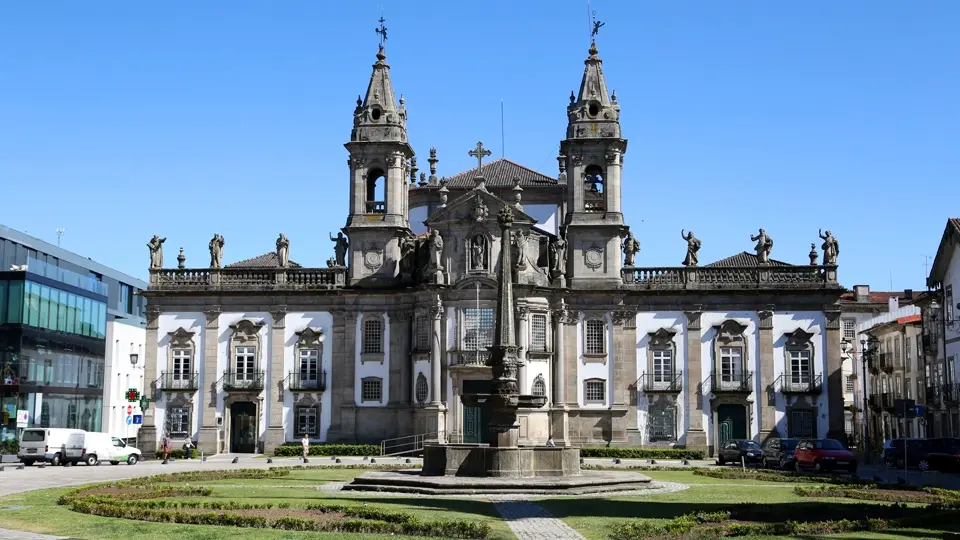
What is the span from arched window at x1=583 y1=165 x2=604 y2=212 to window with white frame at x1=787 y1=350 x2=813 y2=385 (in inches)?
491

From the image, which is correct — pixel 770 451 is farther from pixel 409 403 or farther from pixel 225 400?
pixel 225 400

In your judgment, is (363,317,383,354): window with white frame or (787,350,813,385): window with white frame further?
(363,317,383,354): window with white frame

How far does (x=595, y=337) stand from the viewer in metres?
56.8

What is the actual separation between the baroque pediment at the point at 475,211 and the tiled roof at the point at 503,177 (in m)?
7.54

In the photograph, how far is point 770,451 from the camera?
44906 millimetres

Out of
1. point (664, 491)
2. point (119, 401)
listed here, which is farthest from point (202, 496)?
point (119, 401)

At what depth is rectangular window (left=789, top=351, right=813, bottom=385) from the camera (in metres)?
56.2

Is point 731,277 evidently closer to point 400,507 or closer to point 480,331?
point 480,331

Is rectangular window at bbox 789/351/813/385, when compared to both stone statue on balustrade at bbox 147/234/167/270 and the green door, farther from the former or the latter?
stone statue on balustrade at bbox 147/234/167/270

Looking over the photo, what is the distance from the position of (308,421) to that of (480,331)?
34.4ft

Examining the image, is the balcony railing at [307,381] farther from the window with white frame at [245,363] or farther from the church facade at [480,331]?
the window with white frame at [245,363]

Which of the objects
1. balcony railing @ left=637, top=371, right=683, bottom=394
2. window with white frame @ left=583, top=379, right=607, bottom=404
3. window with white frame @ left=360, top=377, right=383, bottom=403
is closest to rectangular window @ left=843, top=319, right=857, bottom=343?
balcony railing @ left=637, top=371, right=683, bottom=394

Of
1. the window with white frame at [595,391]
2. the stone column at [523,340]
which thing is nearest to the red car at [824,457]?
the window with white frame at [595,391]

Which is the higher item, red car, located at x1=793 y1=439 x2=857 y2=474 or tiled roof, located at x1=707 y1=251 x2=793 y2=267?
tiled roof, located at x1=707 y1=251 x2=793 y2=267
